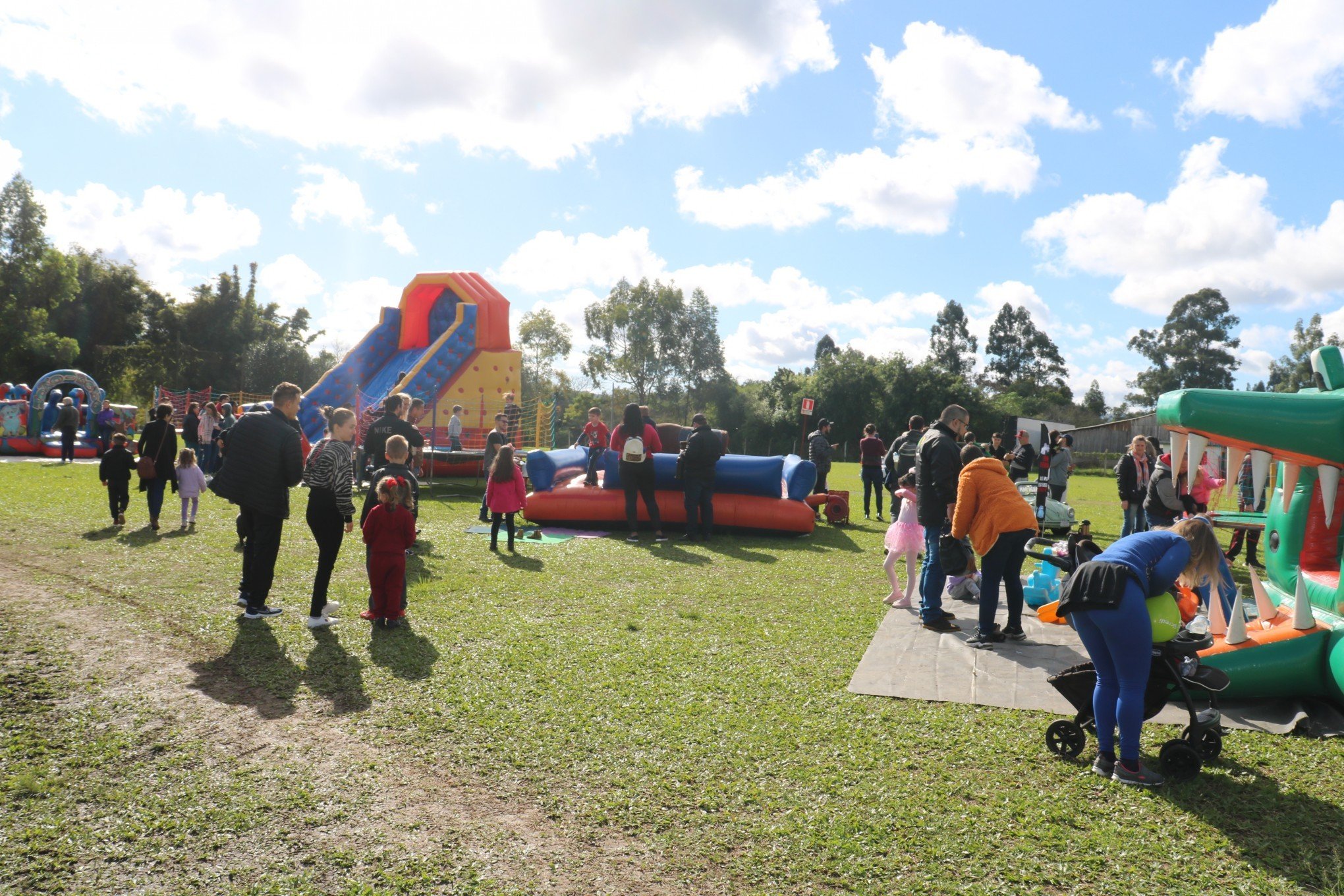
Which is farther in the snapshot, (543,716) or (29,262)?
(29,262)

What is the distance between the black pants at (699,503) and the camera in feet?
36.3

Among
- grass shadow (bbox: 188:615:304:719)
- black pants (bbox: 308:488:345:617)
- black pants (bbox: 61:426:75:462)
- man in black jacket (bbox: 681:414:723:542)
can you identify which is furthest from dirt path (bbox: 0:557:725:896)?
black pants (bbox: 61:426:75:462)

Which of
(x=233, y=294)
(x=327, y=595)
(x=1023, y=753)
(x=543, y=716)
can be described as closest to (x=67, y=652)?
(x=327, y=595)

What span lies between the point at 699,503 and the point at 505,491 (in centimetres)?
290

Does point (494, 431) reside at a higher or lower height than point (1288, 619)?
higher

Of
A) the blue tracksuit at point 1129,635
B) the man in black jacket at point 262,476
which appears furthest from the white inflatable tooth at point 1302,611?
the man in black jacket at point 262,476

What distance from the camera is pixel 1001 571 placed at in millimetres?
5934

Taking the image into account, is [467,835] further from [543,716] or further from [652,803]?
[543,716]

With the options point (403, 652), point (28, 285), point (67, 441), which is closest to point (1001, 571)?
point (403, 652)

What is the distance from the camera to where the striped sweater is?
6.13m

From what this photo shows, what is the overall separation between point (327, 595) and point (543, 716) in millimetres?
3484

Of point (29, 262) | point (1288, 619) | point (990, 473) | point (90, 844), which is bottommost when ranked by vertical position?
point (90, 844)

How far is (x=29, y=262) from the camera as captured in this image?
3734cm

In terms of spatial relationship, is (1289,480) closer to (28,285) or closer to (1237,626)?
(1237,626)
